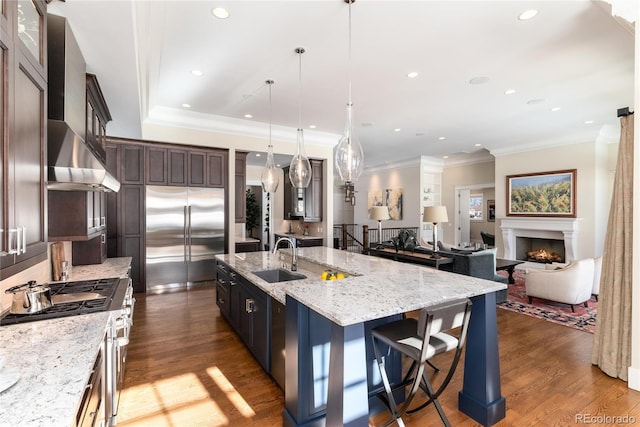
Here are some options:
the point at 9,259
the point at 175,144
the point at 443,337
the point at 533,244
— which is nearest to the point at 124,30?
the point at 9,259

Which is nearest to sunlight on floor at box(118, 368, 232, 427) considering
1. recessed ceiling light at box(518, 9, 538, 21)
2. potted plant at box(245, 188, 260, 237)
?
recessed ceiling light at box(518, 9, 538, 21)

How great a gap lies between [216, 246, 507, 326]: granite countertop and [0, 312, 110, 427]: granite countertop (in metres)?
1.05

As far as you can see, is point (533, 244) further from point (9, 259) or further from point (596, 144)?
point (9, 259)

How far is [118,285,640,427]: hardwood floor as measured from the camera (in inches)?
88.2

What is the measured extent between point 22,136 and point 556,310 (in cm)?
595

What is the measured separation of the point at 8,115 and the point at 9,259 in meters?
0.55

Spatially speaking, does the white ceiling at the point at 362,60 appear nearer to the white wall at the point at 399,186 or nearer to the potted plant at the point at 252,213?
the potted plant at the point at 252,213

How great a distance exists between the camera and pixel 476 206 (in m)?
11.9

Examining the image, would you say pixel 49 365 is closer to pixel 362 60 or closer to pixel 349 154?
pixel 349 154

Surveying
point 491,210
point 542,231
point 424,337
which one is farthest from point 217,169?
point 491,210

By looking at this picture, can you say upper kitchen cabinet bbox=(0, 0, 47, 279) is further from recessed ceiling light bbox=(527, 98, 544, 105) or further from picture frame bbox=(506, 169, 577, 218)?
picture frame bbox=(506, 169, 577, 218)

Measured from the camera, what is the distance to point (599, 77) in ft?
13.1

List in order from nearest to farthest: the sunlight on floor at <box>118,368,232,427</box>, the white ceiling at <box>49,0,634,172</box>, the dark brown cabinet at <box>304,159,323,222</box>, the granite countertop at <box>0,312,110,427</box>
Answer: the granite countertop at <box>0,312,110,427</box> → the sunlight on floor at <box>118,368,232,427</box> → the white ceiling at <box>49,0,634,172</box> → the dark brown cabinet at <box>304,159,323,222</box>

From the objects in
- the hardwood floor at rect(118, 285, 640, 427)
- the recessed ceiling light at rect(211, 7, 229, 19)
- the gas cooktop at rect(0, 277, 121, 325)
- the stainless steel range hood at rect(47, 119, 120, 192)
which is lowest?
the hardwood floor at rect(118, 285, 640, 427)
